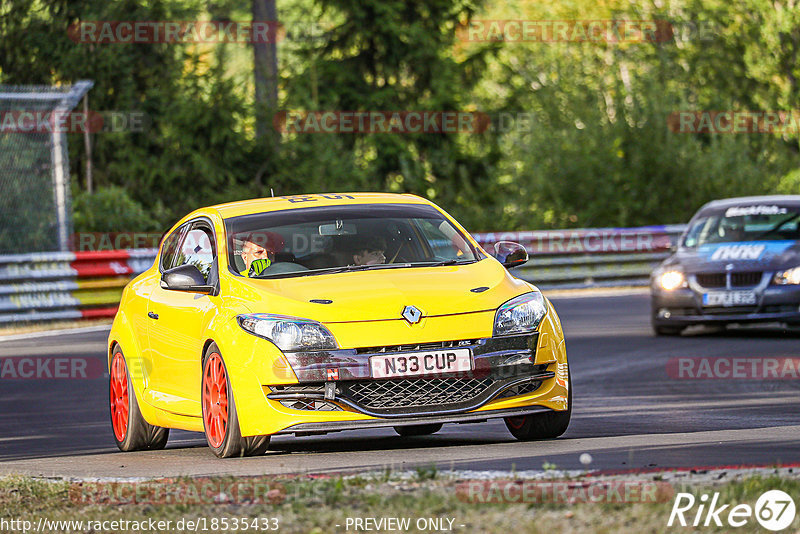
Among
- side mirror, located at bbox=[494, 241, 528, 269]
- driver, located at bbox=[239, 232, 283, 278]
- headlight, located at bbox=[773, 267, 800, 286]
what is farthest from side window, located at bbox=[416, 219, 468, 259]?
headlight, located at bbox=[773, 267, 800, 286]

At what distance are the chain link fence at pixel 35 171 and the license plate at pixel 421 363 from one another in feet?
45.0

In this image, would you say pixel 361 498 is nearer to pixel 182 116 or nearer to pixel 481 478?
pixel 481 478

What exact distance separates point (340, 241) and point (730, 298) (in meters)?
8.56

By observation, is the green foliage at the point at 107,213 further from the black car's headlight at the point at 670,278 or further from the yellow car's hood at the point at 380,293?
the yellow car's hood at the point at 380,293

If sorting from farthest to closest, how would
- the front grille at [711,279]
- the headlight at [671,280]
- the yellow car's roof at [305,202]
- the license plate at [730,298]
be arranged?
the headlight at [671,280] < the front grille at [711,279] < the license plate at [730,298] < the yellow car's roof at [305,202]

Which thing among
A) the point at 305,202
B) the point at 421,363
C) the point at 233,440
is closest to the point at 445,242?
the point at 305,202

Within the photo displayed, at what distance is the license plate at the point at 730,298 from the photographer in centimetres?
1761

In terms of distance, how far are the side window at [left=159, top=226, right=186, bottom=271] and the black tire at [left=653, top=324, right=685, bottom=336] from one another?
837 cm

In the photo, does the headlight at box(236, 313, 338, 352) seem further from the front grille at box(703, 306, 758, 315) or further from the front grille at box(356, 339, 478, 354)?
the front grille at box(703, 306, 758, 315)

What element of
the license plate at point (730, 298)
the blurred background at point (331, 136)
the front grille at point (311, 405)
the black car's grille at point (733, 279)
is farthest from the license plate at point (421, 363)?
the blurred background at point (331, 136)

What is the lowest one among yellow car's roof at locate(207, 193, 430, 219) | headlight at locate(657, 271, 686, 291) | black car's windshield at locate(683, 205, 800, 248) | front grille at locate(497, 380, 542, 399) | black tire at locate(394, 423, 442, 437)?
headlight at locate(657, 271, 686, 291)

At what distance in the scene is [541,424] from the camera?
9.70m

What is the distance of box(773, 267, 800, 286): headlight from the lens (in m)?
17.5

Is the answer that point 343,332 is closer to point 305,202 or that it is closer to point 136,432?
point 305,202
